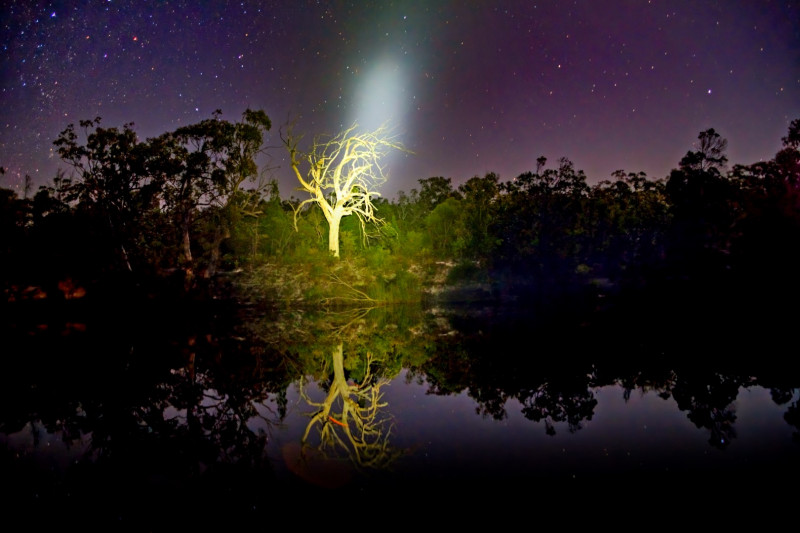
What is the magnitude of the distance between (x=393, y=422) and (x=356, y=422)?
1.74 feet

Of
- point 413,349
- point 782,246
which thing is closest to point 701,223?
point 782,246

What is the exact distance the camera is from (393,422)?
5.98 metres

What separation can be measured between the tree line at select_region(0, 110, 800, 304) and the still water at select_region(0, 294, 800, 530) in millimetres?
12563

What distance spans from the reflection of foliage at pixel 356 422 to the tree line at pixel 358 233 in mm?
17101

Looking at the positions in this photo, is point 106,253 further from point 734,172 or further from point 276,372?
point 734,172

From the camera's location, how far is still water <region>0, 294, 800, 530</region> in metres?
3.97

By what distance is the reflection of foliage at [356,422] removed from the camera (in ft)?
15.7

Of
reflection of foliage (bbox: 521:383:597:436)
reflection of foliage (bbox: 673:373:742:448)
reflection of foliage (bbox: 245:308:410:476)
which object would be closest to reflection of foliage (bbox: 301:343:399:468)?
reflection of foliage (bbox: 245:308:410:476)

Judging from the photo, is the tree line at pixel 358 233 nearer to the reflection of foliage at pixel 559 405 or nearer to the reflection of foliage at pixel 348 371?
the reflection of foliage at pixel 348 371

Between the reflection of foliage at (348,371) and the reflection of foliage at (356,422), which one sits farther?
the reflection of foliage at (348,371)

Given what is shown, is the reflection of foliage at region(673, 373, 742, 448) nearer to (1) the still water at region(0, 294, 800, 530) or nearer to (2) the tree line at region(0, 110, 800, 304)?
(1) the still water at region(0, 294, 800, 530)

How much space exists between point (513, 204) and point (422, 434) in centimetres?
3097

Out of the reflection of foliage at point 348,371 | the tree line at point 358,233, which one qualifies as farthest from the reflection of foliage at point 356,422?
the tree line at point 358,233

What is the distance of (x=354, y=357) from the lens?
430 inches
